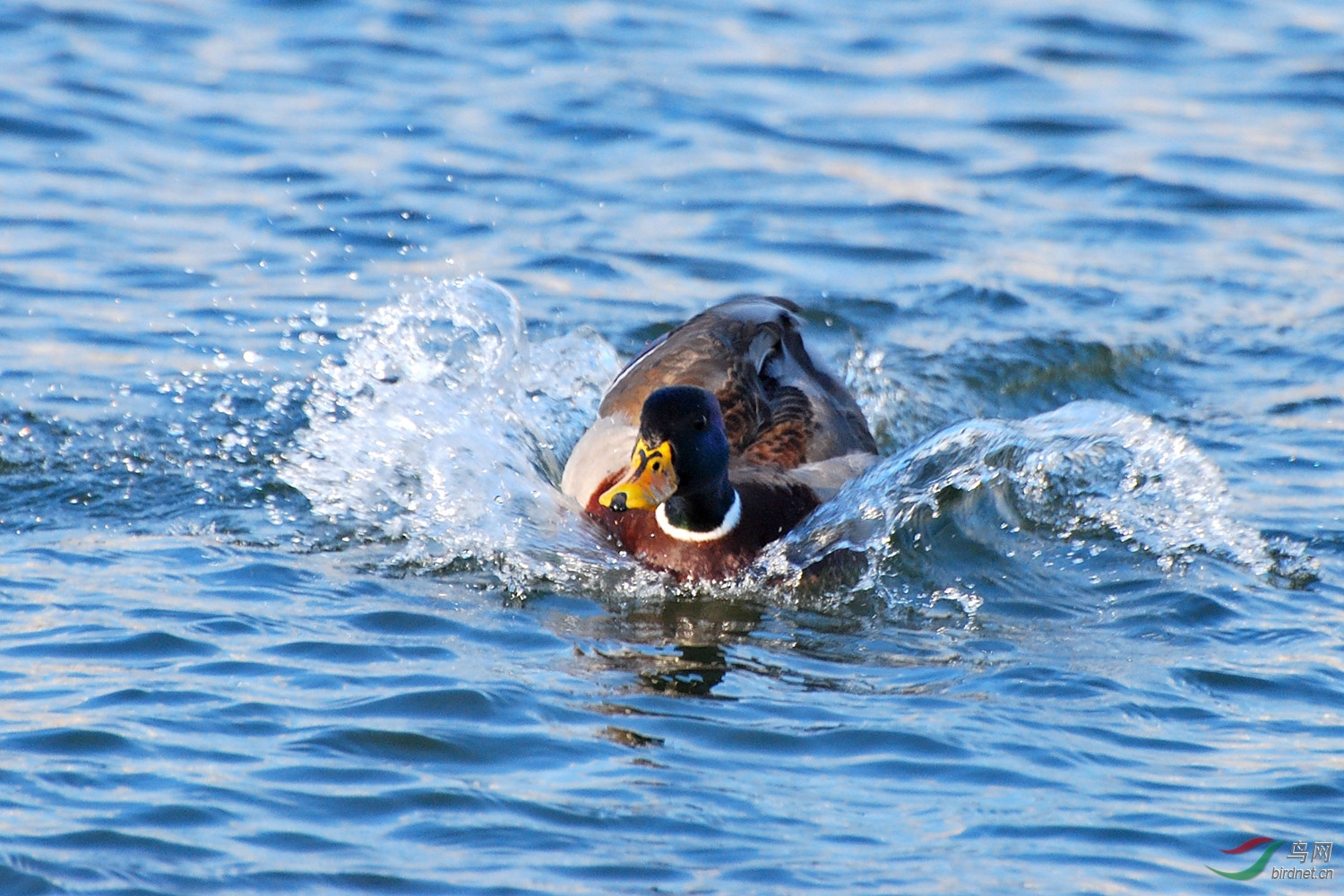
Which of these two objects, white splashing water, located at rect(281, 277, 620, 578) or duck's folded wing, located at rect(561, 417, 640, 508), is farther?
duck's folded wing, located at rect(561, 417, 640, 508)

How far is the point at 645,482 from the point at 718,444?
35 cm

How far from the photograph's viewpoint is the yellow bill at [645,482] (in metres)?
6.01

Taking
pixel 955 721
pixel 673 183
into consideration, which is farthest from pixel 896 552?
pixel 673 183

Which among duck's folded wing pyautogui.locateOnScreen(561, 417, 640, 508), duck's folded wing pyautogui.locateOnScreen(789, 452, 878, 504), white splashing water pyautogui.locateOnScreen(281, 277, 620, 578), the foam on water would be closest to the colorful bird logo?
the foam on water

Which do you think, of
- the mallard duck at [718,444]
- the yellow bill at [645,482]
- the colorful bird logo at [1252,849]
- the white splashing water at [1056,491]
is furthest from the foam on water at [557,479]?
the colorful bird logo at [1252,849]

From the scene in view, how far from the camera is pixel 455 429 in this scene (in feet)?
24.1

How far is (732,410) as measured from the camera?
279 inches

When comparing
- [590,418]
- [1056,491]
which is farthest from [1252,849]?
[590,418]

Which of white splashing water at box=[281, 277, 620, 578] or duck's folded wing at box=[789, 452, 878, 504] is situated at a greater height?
duck's folded wing at box=[789, 452, 878, 504]

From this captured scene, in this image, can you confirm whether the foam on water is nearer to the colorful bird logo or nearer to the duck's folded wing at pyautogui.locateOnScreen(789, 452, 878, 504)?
the duck's folded wing at pyautogui.locateOnScreen(789, 452, 878, 504)

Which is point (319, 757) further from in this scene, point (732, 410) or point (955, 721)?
point (732, 410)

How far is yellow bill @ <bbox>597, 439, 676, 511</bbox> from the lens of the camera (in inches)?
237

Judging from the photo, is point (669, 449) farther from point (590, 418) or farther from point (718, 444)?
point (590, 418)

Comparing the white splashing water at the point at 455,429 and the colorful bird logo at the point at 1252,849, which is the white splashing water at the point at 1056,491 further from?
the colorful bird logo at the point at 1252,849
